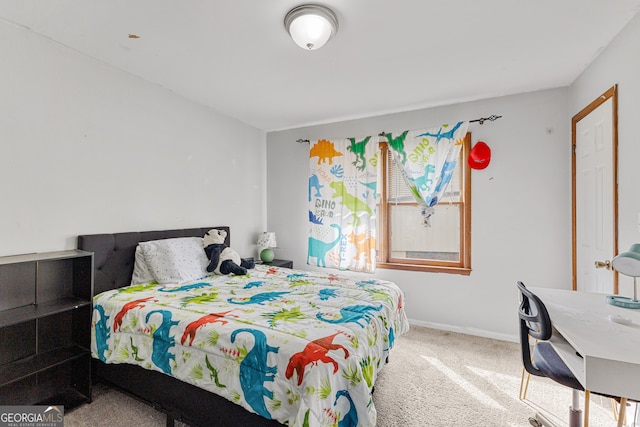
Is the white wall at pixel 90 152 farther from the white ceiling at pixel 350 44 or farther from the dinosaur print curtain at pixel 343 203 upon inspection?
the dinosaur print curtain at pixel 343 203

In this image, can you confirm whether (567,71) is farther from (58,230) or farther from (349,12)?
(58,230)

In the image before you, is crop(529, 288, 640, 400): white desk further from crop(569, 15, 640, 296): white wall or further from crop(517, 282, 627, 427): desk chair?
crop(569, 15, 640, 296): white wall

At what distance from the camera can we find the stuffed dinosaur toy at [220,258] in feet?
9.62

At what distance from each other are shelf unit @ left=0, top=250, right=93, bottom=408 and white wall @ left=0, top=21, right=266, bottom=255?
0.65 feet

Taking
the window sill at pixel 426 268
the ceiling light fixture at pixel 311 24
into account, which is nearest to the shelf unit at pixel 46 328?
the ceiling light fixture at pixel 311 24

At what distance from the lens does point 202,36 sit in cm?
211

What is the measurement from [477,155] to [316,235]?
2.13 meters

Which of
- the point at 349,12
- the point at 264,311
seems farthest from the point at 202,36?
the point at 264,311

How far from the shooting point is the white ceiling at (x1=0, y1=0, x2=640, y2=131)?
1822 mm

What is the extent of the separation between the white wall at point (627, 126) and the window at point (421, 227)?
1.30m

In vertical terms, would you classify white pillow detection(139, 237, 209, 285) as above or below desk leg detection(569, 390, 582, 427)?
above

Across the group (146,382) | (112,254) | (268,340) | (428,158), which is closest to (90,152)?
(112,254)

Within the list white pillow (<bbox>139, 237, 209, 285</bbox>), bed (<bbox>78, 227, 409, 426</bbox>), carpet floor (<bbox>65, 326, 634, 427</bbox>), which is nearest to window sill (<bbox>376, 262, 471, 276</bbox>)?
carpet floor (<bbox>65, 326, 634, 427</bbox>)

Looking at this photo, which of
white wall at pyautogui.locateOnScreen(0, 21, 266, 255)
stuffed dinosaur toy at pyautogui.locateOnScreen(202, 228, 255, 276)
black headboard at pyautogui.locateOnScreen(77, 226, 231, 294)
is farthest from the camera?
stuffed dinosaur toy at pyautogui.locateOnScreen(202, 228, 255, 276)
